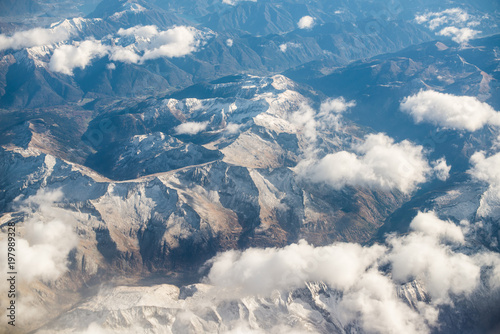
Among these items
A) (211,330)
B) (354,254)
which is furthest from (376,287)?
(211,330)

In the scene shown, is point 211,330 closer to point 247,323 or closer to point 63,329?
point 247,323

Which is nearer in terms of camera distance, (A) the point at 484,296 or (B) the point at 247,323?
(B) the point at 247,323

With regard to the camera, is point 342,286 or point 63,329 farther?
point 342,286

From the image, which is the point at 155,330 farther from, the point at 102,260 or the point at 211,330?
the point at 102,260

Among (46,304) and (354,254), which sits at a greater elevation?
(46,304)

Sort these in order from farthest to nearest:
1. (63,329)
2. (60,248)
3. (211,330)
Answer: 1. (60,248)
2. (211,330)
3. (63,329)

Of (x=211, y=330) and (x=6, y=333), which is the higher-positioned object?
(x=6, y=333)

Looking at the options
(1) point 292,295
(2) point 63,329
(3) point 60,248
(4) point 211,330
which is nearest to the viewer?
(2) point 63,329

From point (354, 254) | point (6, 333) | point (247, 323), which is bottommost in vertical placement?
point (354, 254)

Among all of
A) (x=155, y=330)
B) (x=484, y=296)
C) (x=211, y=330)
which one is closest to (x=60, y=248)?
(x=155, y=330)
